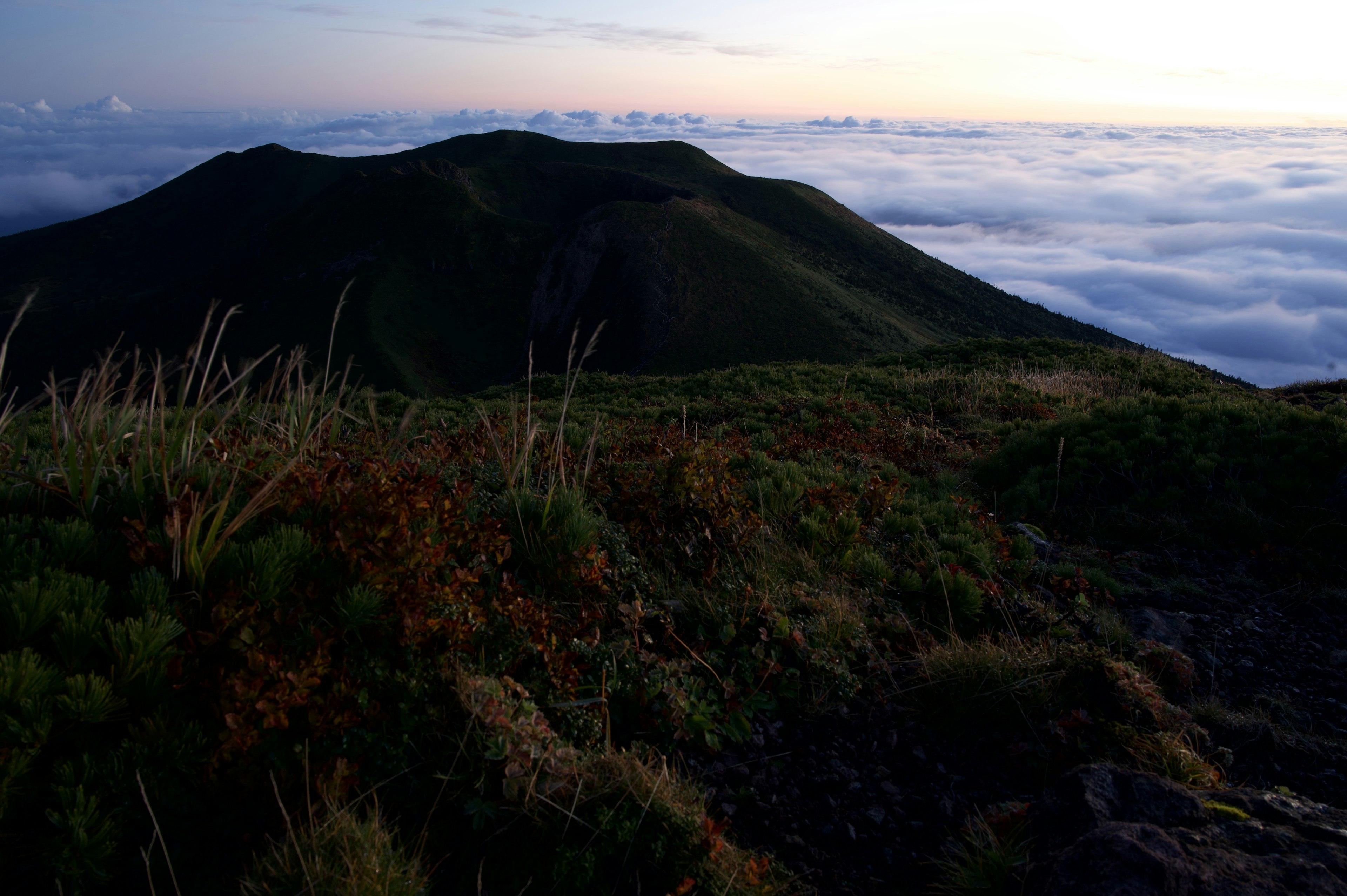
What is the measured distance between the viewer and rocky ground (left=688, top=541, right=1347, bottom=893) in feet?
8.64

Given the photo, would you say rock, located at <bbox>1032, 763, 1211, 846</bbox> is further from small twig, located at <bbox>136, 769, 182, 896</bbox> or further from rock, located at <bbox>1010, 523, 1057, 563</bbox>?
rock, located at <bbox>1010, 523, 1057, 563</bbox>

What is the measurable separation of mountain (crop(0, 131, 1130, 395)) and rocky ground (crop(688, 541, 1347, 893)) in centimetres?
6944

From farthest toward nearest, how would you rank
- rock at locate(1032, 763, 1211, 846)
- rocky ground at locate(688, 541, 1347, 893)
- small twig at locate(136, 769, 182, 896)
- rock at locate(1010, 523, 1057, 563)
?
rock at locate(1010, 523, 1057, 563) → rocky ground at locate(688, 541, 1347, 893) → rock at locate(1032, 763, 1211, 846) → small twig at locate(136, 769, 182, 896)

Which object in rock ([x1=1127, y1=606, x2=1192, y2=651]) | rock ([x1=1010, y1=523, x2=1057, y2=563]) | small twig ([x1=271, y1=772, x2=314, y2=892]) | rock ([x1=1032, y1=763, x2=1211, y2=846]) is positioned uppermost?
small twig ([x1=271, y1=772, x2=314, y2=892])

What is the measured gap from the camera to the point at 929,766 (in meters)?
3.14

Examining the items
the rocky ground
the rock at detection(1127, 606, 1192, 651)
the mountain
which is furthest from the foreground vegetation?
the mountain

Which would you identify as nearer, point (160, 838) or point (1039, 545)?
point (160, 838)

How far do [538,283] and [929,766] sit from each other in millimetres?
108951

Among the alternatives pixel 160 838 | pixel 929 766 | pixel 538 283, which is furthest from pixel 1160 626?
pixel 538 283

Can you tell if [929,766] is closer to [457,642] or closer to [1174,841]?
[1174,841]

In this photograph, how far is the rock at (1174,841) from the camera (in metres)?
2.01

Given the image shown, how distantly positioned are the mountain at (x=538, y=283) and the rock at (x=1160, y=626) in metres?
68.9

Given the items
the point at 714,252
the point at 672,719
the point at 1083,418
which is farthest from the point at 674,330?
the point at 672,719

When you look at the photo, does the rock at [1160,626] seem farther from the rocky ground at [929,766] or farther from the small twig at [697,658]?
the small twig at [697,658]
